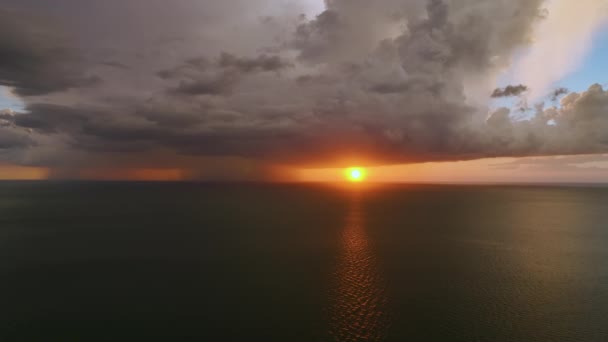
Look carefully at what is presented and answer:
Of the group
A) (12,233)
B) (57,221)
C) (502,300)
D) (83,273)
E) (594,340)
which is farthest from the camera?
(57,221)

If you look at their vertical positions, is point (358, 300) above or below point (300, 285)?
below

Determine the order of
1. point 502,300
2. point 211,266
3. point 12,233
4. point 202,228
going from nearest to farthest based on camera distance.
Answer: point 502,300 → point 211,266 → point 12,233 → point 202,228

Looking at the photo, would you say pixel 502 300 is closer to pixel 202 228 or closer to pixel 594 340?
pixel 594 340

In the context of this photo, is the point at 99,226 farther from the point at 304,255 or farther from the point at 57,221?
the point at 304,255

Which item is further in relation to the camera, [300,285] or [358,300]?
[300,285]

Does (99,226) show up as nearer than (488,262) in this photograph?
No

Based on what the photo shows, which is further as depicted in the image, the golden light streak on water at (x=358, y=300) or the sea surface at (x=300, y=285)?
the sea surface at (x=300, y=285)

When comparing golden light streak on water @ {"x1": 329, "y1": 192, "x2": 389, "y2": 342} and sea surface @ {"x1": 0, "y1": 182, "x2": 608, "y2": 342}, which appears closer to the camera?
golden light streak on water @ {"x1": 329, "y1": 192, "x2": 389, "y2": 342}

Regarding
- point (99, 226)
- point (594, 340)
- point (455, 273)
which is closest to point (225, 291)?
point (455, 273)

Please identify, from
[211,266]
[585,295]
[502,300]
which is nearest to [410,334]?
[502,300]
